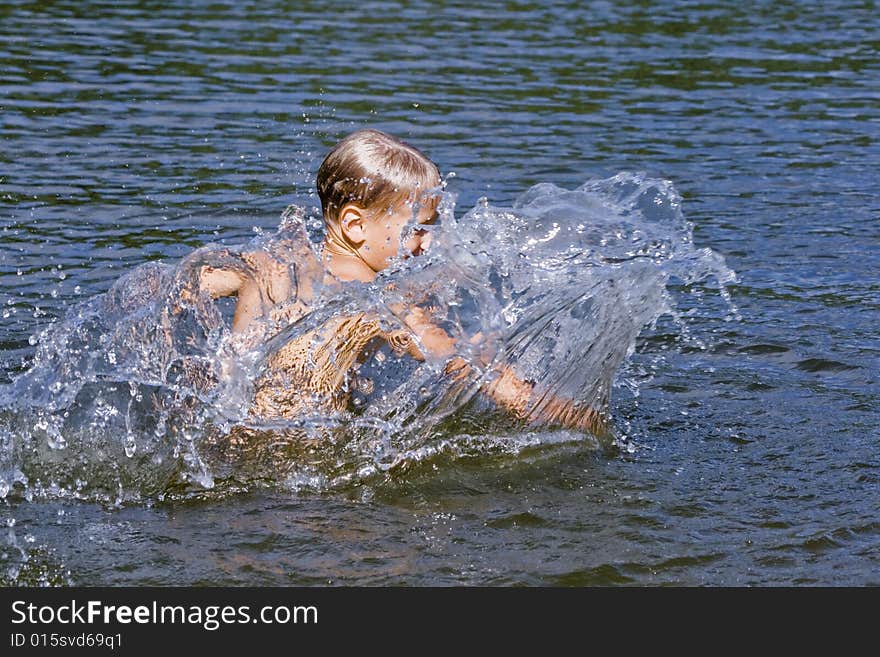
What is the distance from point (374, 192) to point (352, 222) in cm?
17

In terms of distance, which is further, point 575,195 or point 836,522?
point 575,195

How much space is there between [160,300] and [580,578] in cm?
223

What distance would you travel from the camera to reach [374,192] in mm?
5629

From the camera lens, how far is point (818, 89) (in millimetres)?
14727

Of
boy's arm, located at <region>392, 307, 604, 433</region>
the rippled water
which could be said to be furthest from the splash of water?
the rippled water

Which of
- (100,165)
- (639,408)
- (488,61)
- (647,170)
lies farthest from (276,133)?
(639,408)

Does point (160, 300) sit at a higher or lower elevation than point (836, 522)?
higher

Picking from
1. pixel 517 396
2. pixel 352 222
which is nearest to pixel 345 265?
pixel 352 222

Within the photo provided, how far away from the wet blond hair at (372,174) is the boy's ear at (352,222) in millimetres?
21

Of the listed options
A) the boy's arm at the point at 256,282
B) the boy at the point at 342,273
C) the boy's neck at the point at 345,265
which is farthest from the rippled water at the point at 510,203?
the boy's neck at the point at 345,265

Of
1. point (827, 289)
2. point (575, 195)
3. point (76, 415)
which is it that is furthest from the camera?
point (827, 289)

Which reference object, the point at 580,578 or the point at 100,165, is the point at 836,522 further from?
the point at 100,165

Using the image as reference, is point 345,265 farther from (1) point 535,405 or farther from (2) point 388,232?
(1) point 535,405
